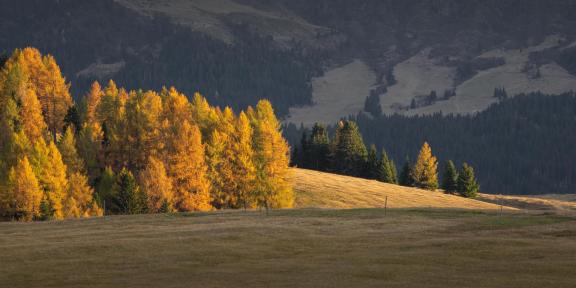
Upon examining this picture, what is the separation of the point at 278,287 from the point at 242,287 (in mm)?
1695

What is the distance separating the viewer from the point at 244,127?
111188 millimetres

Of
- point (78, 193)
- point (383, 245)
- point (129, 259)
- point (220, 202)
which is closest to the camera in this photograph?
point (129, 259)

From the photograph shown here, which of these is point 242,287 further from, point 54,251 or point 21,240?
point 21,240

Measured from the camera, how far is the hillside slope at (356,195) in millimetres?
121938

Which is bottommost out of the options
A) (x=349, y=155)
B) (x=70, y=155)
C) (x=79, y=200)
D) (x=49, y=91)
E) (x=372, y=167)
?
(x=79, y=200)

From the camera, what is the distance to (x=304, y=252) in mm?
54312

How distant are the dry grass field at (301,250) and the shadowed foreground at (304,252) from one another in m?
0.07

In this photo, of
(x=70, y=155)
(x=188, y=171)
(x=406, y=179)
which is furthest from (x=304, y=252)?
(x=406, y=179)

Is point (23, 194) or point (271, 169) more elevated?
point (271, 169)

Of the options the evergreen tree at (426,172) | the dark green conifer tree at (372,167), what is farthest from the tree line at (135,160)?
the evergreen tree at (426,172)

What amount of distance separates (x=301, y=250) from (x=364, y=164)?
111805 millimetres

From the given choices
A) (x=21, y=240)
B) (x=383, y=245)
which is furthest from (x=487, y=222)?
(x=21, y=240)

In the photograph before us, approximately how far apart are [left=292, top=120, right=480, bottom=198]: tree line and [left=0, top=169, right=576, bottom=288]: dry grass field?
8090 cm

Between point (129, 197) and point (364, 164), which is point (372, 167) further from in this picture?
point (129, 197)
